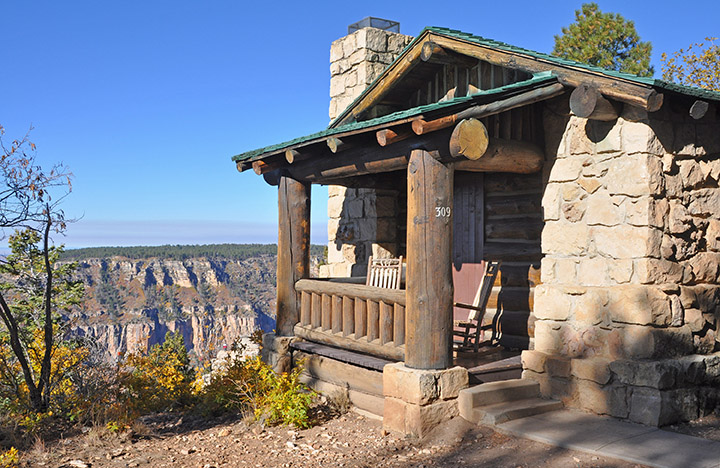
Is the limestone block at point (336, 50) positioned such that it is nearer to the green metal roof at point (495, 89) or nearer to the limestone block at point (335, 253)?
the limestone block at point (335, 253)

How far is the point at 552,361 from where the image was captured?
5598 mm

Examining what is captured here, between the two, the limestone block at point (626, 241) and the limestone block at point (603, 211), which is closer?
the limestone block at point (626, 241)

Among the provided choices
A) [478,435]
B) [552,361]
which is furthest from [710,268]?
[478,435]

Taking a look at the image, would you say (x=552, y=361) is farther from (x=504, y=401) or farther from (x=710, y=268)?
(x=710, y=268)

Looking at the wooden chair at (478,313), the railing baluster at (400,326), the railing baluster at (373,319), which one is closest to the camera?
the railing baluster at (400,326)

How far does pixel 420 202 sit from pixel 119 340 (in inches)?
2987

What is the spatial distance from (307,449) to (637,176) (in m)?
3.48

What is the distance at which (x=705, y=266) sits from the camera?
5.46 metres

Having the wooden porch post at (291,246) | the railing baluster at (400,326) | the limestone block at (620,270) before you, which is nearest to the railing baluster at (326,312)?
the wooden porch post at (291,246)

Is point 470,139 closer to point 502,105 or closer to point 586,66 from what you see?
point 502,105

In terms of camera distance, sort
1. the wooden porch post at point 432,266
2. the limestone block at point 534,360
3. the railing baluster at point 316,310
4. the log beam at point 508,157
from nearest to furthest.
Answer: the wooden porch post at point 432,266
the log beam at point 508,157
the limestone block at point 534,360
the railing baluster at point 316,310

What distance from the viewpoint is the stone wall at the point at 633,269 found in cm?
505

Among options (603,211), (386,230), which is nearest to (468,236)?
(386,230)

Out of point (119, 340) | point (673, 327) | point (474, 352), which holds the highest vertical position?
point (673, 327)
